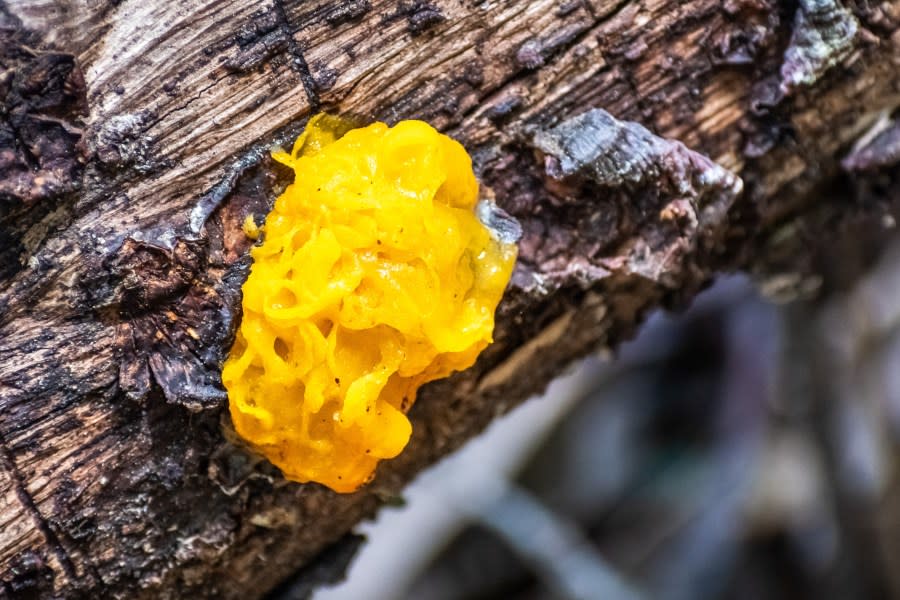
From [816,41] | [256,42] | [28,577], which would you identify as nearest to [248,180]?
[256,42]

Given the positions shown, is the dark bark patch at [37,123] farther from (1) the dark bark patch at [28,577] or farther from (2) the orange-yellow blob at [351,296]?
(1) the dark bark patch at [28,577]

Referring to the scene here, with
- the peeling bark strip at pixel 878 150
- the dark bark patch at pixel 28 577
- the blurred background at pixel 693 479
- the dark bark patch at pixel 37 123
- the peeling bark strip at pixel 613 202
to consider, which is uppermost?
the dark bark patch at pixel 37 123

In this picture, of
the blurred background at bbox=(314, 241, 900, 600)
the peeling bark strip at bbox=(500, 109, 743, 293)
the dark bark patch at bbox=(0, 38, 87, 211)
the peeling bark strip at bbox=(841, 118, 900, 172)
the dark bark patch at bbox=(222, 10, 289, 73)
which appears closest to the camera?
the dark bark patch at bbox=(0, 38, 87, 211)

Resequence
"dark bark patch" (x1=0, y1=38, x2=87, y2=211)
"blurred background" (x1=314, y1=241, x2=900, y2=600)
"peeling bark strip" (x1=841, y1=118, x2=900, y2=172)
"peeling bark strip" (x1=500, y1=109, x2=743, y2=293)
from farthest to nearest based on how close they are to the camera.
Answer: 1. "blurred background" (x1=314, y1=241, x2=900, y2=600)
2. "peeling bark strip" (x1=841, y1=118, x2=900, y2=172)
3. "peeling bark strip" (x1=500, y1=109, x2=743, y2=293)
4. "dark bark patch" (x1=0, y1=38, x2=87, y2=211)

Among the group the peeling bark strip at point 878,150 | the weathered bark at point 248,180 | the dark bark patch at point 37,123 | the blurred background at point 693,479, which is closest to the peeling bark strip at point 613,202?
the weathered bark at point 248,180

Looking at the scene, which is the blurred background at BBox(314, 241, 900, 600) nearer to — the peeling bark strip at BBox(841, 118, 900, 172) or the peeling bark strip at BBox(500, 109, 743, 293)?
the peeling bark strip at BBox(841, 118, 900, 172)

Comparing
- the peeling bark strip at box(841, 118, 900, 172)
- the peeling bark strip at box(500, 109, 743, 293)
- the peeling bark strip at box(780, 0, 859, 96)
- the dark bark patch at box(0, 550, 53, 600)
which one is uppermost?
the peeling bark strip at box(780, 0, 859, 96)

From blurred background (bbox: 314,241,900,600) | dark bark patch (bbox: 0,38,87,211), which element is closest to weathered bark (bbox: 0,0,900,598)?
dark bark patch (bbox: 0,38,87,211)
